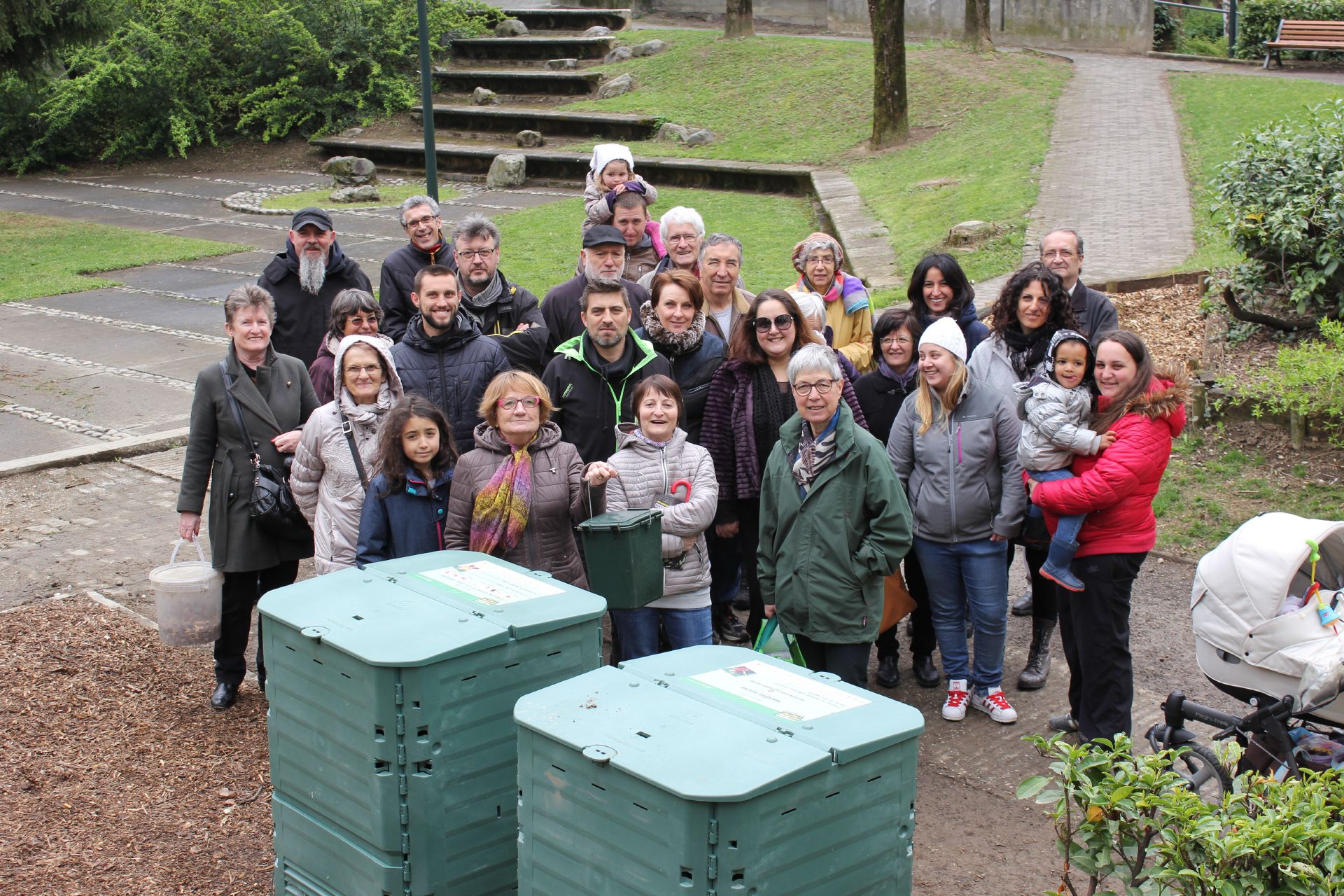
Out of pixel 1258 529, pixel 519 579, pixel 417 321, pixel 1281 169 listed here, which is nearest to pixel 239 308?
pixel 417 321

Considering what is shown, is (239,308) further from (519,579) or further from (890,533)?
(890,533)

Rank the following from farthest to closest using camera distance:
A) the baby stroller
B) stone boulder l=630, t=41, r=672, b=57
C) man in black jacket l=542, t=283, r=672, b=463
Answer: stone boulder l=630, t=41, r=672, b=57
man in black jacket l=542, t=283, r=672, b=463
the baby stroller

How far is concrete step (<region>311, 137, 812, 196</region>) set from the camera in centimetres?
1848

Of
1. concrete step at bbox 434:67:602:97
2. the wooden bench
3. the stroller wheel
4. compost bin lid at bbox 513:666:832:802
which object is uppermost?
the wooden bench

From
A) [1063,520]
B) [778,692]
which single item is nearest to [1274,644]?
[1063,520]

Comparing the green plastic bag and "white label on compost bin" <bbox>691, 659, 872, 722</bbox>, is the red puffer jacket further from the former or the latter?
"white label on compost bin" <bbox>691, 659, 872, 722</bbox>

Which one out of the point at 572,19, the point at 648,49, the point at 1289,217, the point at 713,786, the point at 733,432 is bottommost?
the point at 713,786

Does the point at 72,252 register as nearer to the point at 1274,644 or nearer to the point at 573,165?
the point at 573,165

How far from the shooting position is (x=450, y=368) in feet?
19.7

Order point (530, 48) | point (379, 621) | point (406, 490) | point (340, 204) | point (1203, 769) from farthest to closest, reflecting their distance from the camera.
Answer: point (530, 48) < point (340, 204) < point (406, 490) < point (1203, 769) < point (379, 621)

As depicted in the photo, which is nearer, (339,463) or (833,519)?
(833,519)

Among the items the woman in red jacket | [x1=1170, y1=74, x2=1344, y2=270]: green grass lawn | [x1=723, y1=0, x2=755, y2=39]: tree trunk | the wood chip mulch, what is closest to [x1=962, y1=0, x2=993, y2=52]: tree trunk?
[x1=1170, y1=74, x2=1344, y2=270]: green grass lawn

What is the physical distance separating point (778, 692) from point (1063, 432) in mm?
2272

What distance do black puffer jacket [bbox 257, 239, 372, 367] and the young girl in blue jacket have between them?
2.25 meters
